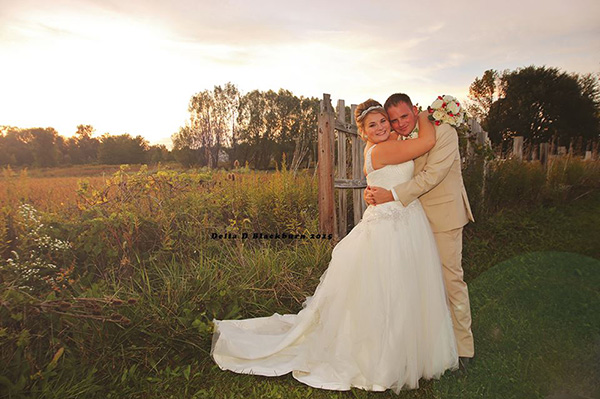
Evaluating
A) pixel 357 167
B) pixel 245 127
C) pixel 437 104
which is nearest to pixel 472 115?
pixel 245 127

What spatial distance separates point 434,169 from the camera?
3.01m

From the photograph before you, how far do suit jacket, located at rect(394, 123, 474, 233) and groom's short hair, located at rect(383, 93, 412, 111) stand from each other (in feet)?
1.11

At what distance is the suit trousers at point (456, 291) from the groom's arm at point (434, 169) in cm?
44

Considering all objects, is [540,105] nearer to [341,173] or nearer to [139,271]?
[341,173]

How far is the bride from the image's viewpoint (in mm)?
2883

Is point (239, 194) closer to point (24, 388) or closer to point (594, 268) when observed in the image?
point (24, 388)

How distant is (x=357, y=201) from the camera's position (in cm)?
627

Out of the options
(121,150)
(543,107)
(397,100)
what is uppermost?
(543,107)

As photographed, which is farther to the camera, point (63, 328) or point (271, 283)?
point (271, 283)

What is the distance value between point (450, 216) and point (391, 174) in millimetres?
601

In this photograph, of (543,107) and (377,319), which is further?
(543,107)

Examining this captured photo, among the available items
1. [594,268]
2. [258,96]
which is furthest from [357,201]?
[258,96]

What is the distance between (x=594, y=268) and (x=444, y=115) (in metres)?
4.92

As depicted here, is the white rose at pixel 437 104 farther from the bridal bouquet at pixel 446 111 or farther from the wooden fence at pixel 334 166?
the wooden fence at pixel 334 166
